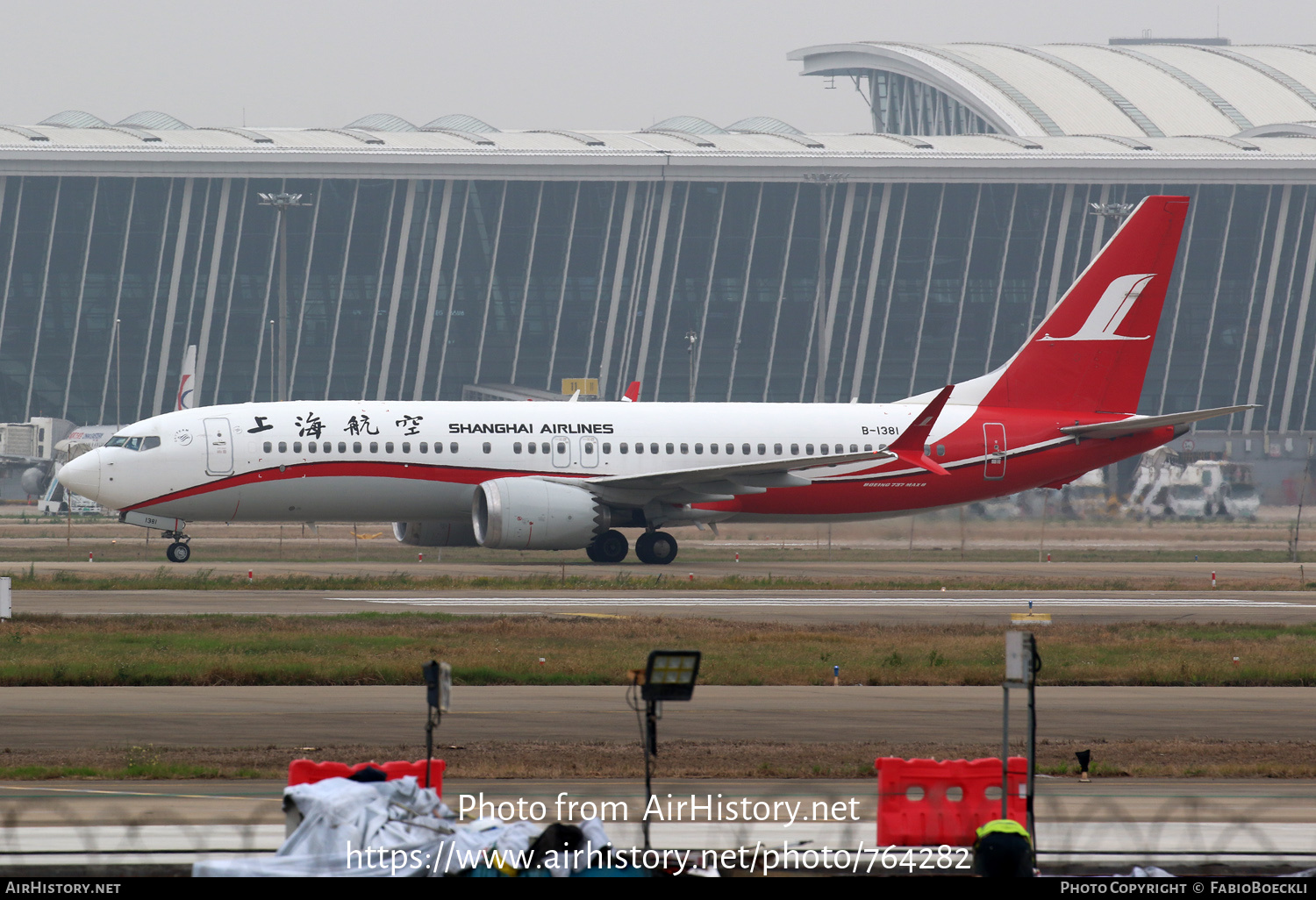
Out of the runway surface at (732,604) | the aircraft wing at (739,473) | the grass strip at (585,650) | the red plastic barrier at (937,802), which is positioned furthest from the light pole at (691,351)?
the red plastic barrier at (937,802)

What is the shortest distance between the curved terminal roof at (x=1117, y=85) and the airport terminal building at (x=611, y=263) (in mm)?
8930

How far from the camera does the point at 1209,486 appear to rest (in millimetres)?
65000

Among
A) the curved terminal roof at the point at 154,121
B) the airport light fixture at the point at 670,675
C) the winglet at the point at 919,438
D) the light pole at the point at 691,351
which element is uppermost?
the curved terminal roof at the point at 154,121

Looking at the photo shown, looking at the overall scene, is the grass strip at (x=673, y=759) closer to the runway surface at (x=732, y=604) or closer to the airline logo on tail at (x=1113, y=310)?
the runway surface at (x=732, y=604)

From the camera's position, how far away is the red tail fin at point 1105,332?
142 feet

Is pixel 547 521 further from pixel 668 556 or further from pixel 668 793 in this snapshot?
pixel 668 793

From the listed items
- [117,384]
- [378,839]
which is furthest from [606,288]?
[378,839]

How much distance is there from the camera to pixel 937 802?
452 inches

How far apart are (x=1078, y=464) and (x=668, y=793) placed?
32810mm

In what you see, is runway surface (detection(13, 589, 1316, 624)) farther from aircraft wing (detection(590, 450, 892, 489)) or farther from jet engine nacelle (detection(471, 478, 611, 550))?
aircraft wing (detection(590, 450, 892, 489))

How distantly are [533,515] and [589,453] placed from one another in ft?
10.6

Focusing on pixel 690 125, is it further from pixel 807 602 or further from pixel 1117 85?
pixel 807 602

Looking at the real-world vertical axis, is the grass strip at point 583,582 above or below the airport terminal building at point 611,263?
below

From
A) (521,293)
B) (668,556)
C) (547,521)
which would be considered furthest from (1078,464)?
(521,293)
